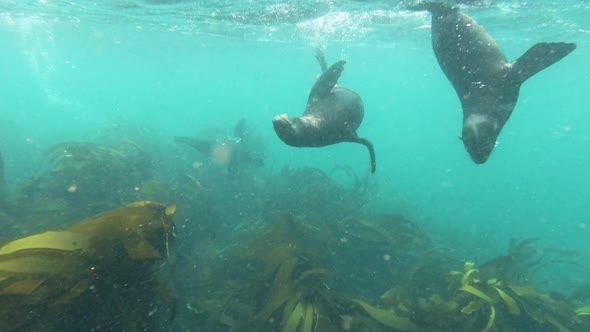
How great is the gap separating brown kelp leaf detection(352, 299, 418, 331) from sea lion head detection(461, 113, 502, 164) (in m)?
2.46

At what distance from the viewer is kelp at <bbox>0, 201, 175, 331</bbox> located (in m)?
2.73

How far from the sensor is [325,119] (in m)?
5.16

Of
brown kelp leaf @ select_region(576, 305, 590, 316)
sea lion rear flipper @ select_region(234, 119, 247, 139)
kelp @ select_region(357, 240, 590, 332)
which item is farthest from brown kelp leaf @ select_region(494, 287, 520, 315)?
sea lion rear flipper @ select_region(234, 119, 247, 139)

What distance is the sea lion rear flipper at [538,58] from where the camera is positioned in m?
4.07

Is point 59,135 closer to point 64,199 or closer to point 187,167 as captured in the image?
point 187,167

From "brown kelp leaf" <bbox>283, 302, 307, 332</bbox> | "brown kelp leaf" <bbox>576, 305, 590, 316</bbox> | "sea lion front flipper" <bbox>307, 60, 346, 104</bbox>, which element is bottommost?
"brown kelp leaf" <bbox>576, 305, 590, 316</bbox>

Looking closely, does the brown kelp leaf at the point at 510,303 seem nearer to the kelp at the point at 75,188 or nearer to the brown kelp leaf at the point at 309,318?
the brown kelp leaf at the point at 309,318

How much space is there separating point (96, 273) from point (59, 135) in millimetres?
31019

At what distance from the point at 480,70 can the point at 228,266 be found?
5.62m

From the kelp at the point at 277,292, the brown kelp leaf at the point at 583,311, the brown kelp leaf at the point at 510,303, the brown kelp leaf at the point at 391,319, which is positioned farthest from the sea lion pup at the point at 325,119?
the brown kelp leaf at the point at 583,311

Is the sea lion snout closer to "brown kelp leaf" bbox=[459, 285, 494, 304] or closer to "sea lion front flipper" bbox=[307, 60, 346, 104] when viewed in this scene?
"sea lion front flipper" bbox=[307, 60, 346, 104]

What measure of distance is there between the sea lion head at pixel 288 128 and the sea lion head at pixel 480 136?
1997mm

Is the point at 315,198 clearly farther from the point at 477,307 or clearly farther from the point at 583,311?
the point at 583,311

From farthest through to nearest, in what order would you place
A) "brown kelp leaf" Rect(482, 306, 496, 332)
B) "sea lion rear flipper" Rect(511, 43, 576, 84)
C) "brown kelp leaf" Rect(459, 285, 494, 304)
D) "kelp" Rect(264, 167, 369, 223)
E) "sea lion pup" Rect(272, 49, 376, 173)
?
"kelp" Rect(264, 167, 369, 223) < "brown kelp leaf" Rect(459, 285, 494, 304) < "brown kelp leaf" Rect(482, 306, 496, 332) < "sea lion pup" Rect(272, 49, 376, 173) < "sea lion rear flipper" Rect(511, 43, 576, 84)
